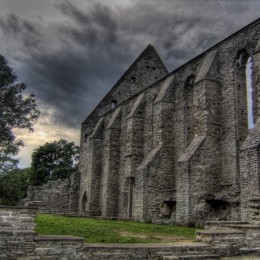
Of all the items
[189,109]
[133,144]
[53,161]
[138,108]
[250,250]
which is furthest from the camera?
[53,161]

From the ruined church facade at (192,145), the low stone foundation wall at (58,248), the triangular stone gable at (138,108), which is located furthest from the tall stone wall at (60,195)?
the low stone foundation wall at (58,248)

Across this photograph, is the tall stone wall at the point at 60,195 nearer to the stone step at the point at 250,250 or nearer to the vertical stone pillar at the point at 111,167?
the vertical stone pillar at the point at 111,167

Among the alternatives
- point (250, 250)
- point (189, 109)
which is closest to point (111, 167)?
point (189, 109)

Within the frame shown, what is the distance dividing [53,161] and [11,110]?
25305 millimetres

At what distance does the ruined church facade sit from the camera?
52.6ft

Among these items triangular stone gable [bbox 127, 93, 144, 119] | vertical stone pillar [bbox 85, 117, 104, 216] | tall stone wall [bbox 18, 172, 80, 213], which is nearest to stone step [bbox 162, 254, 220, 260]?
triangular stone gable [bbox 127, 93, 144, 119]

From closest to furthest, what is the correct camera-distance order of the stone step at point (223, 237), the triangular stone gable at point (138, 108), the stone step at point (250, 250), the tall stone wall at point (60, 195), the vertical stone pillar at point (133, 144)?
1. the stone step at point (223, 237)
2. the stone step at point (250, 250)
3. the vertical stone pillar at point (133, 144)
4. the triangular stone gable at point (138, 108)
5. the tall stone wall at point (60, 195)

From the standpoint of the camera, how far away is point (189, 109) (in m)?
20.2

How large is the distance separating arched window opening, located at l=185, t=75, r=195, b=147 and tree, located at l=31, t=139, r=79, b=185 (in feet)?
97.3

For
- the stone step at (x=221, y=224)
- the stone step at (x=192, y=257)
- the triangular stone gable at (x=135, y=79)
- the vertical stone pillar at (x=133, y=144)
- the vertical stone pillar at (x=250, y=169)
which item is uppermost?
the triangular stone gable at (x=135, y=79)

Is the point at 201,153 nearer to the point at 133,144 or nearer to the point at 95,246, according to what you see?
the point at 133,144

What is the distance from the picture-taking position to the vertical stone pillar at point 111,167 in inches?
1029

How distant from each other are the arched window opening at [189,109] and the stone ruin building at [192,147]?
0.04 metres

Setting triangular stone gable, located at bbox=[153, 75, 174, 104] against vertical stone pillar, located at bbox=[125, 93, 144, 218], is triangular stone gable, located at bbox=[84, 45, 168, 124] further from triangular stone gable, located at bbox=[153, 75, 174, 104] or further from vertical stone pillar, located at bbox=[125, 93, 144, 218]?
triangular stone gable, located at bbox=[153, 75, 174, 104]
